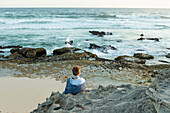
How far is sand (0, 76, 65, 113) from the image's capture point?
4648 mm

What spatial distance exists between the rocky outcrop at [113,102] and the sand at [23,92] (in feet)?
6.79

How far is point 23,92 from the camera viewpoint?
18.2 feet

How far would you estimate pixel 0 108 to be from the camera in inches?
179

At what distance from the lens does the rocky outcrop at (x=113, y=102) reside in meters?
2.32

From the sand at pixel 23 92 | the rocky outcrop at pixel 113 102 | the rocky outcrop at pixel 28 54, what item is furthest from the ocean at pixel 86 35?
the rocky outcrop at pixel 113 102

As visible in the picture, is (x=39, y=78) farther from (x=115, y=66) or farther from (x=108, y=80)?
(x=115, y=66)

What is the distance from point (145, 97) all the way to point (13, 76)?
652 cm

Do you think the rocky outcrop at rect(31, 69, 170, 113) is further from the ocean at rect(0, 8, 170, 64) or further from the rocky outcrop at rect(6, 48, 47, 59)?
the rocky outcrop at rect(6, 48, 47, 59)

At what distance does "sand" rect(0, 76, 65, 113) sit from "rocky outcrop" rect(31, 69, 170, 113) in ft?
6.79

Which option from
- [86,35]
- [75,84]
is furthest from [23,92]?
[86,35]

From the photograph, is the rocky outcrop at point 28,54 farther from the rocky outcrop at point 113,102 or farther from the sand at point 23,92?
the rocky outcrop at point 113,102

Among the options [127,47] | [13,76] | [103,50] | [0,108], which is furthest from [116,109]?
[127,47]

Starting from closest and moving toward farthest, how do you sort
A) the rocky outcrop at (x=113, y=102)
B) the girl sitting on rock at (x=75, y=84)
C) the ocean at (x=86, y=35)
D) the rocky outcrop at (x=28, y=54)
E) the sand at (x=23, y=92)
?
the rocky outcrop at (x=113, y=102) → the girl sitting on rock at (x=75, y=84) → the sand at (x=23, y=92) → the rocky outcrop at (x=28, y=54) → the ocean at (x=86, y=35)

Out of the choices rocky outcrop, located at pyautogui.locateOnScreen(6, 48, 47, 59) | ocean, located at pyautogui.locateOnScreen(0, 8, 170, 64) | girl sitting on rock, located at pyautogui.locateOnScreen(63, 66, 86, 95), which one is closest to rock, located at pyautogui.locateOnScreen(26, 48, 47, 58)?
rocky outcrop, located at pyautogui.locateOnScreen(6, 48, 47, 59)
